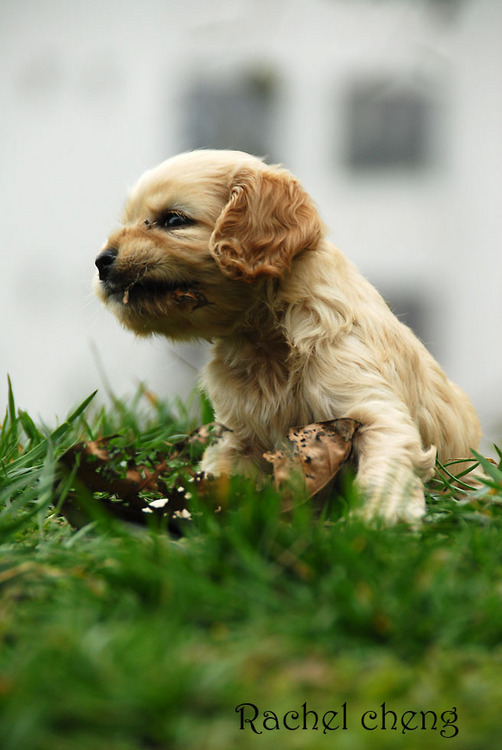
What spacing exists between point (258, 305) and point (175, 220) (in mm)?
433

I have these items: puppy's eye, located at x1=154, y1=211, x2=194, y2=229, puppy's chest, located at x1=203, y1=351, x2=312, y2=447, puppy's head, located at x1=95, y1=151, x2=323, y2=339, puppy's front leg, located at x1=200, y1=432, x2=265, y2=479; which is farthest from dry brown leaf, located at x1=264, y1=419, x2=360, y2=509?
puppy's eye, located at x1=154, y1=211, x2=194, y2=229

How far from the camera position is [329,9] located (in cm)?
1295

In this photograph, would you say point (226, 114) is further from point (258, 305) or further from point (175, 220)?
point (258, 305)

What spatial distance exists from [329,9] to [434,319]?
554cm

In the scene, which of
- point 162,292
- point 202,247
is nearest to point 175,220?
point 202,247

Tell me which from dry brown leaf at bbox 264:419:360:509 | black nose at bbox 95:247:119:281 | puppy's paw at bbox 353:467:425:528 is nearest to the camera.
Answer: puppy's paw at bbox 353:467:425:528

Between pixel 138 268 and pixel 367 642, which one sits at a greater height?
pixel 138 268

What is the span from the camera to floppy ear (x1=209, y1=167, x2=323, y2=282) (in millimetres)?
2633

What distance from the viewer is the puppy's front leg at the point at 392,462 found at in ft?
6.93

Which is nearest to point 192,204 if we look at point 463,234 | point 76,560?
point 76,560

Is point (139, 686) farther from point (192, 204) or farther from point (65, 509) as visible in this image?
point (192, 204)

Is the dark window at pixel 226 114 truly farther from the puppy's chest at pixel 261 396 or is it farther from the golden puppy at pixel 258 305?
the puppy's chest at pixel 261 396

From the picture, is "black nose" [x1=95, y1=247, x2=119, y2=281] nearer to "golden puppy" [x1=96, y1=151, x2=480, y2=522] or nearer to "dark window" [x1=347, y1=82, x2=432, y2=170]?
"golden puppy" [x1=96, y1=151, x2=480, y2=522]

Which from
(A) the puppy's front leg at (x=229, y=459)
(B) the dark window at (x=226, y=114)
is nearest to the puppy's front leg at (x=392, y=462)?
(A) the puppy's front leg at (x=229, y=459)
